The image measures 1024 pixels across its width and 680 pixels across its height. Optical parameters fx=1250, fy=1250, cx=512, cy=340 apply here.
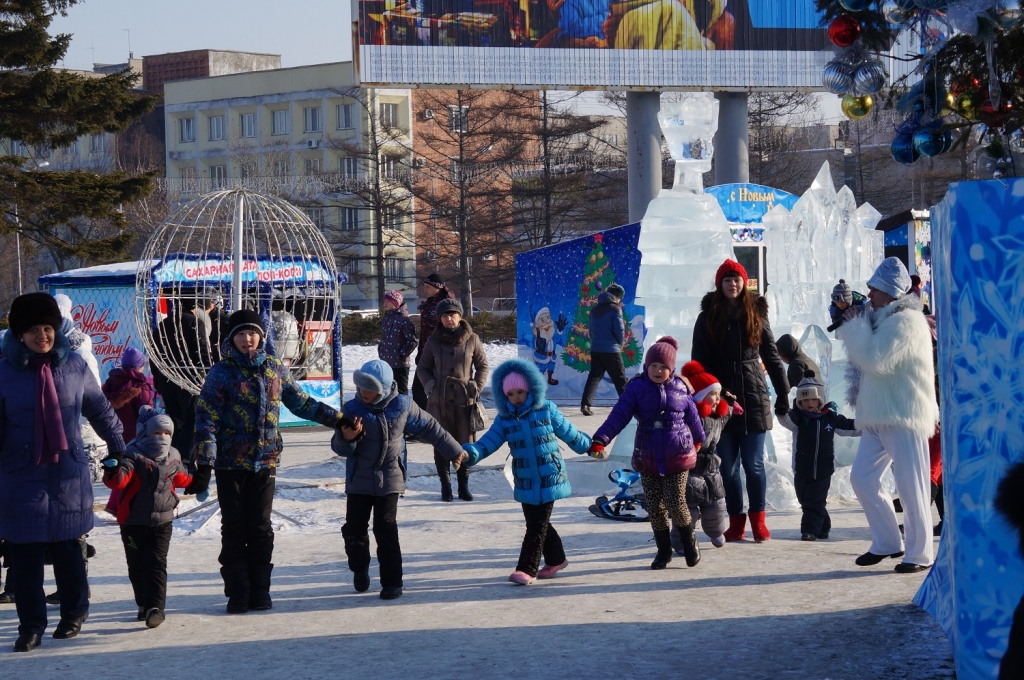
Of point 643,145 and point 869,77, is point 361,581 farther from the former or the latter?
point 643,145

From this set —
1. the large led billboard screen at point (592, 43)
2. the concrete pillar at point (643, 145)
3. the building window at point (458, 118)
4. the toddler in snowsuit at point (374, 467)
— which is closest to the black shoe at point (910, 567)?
the toddler in snowsuit at point (374, 467)

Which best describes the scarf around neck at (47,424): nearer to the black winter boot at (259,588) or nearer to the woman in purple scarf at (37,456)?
the woman in purple scarf at (37,456)

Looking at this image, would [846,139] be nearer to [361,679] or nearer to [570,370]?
[570,370]

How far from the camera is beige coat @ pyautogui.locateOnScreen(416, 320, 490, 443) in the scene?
32.1ft

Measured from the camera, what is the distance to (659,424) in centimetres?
702

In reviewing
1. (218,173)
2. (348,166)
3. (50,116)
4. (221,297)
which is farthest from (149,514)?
(218,173)

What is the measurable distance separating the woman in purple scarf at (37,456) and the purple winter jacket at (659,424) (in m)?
2.76

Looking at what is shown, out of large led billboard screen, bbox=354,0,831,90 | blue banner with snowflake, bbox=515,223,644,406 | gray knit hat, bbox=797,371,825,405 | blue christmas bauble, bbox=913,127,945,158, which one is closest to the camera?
blue christmas bauble, bbox=913,127,945,158

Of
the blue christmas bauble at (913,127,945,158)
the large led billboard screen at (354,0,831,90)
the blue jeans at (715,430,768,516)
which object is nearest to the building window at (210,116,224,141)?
the large led billboard screen at (354,0,831,90)

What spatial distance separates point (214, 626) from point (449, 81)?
60.8 feet

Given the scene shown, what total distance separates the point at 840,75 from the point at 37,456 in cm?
419

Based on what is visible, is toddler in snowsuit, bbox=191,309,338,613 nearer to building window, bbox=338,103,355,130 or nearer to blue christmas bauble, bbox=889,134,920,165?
blue christmas bauble, bbox=889,134,920,165

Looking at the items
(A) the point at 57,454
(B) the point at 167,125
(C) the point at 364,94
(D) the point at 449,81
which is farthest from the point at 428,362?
(B) the point at 167,125

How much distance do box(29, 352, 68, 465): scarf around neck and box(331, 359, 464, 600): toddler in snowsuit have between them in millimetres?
1415
